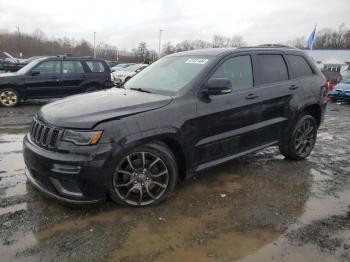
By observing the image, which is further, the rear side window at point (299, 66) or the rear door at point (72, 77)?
the rear door at point (72, 77)

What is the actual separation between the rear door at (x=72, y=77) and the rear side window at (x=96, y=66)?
1.04 ft

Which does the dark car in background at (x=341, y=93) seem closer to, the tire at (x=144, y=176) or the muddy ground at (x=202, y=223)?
the muddy ground at (x=202, y=223)

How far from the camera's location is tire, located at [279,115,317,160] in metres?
5.25

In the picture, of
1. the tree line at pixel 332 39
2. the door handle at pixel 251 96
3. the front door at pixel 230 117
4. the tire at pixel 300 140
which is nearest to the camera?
the front door at pixel 230 117

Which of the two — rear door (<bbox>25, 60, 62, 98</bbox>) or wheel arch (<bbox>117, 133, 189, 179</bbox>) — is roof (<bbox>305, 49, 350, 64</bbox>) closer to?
rear door (<bbox>25, 60, 62, 98</bbox>)

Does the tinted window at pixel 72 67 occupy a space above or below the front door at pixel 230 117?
above

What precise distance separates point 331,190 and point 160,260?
2751mm

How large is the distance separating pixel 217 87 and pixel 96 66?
28.0 feet

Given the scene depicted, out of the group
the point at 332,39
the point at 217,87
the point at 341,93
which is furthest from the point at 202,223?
the point at 332,39

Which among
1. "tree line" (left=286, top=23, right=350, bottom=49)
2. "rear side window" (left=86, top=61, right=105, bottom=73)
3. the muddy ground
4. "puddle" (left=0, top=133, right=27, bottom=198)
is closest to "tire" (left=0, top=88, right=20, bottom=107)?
"rear side window" (left=86, top=61, right=105, bottom=73)

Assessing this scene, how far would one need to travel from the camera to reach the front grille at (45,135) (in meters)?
3.27

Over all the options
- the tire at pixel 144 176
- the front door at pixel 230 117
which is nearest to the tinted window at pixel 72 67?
the front door at pixel 230 117

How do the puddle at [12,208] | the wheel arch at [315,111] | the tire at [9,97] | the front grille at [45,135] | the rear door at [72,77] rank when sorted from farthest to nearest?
the rear door at [72,77]
the tire at [9,97]
the wheel arch at [315,111]
the puddle at [12,208]
the front grille at [45,135]

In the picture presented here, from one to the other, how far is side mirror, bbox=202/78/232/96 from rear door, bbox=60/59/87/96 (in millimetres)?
8021
